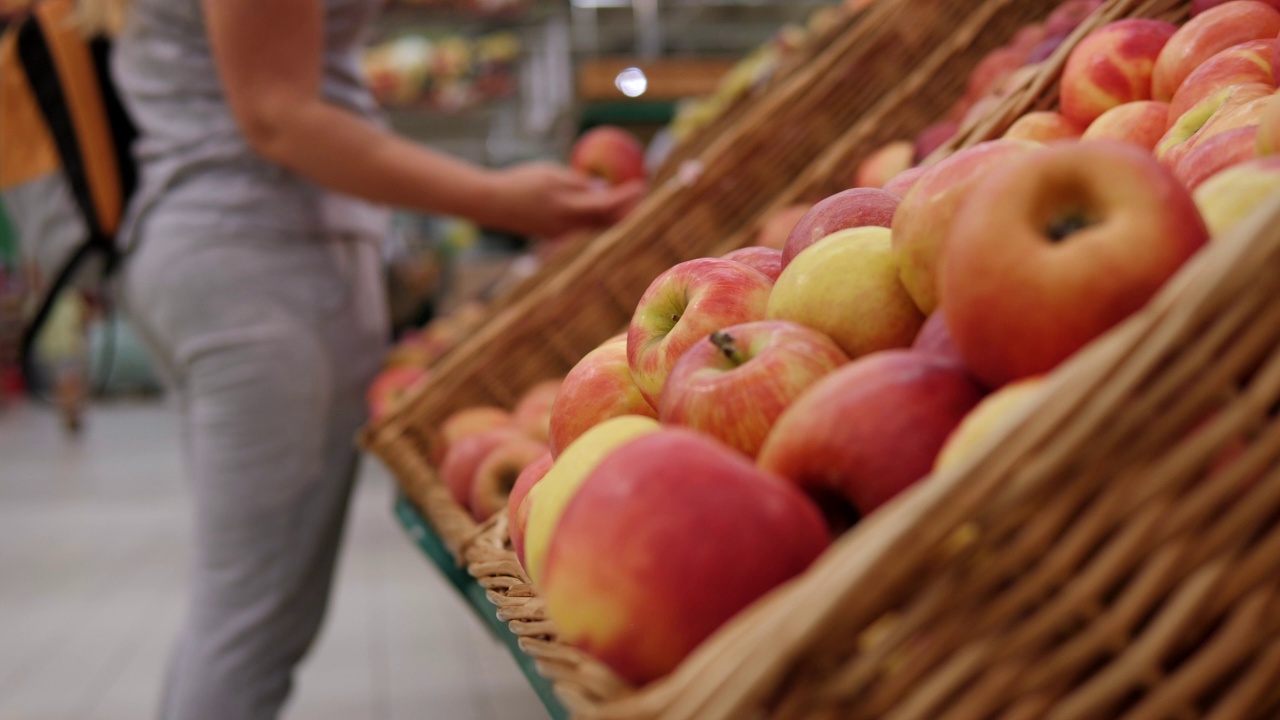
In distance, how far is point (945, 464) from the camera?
48cm

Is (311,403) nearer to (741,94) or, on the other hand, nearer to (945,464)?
(741,94)

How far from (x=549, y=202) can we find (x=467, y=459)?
59 centimetres

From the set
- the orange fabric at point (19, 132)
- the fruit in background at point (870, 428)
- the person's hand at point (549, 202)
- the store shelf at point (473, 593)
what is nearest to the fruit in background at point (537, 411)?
the store shelf at point (473, 593)

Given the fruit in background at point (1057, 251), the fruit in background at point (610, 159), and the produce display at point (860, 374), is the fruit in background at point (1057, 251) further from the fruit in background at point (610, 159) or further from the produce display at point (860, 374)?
the fruit in background at point (610, 159)

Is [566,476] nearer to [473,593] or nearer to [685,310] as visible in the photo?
[685,310]

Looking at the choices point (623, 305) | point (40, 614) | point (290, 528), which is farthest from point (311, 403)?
point (40, 614)

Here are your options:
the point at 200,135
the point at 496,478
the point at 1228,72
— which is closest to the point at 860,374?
the point at 1228,72

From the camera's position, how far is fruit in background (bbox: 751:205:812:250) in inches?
52.9

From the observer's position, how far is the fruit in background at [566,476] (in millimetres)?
637

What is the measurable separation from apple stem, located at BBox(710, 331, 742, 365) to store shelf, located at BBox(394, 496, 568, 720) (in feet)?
0.77

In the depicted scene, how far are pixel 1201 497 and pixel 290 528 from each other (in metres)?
1.43

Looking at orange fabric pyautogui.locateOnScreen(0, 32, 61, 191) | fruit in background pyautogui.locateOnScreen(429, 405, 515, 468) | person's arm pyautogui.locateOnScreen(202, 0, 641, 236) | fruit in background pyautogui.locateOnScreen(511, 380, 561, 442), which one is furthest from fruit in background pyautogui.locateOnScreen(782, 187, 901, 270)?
orange fabric pyautogui.locateOnScreen(0, 32, 61, 191)

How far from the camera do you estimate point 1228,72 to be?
2.84 feet

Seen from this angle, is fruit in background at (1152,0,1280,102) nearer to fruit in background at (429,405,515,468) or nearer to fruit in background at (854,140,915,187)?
fruit in background at (854,140,915,187)
